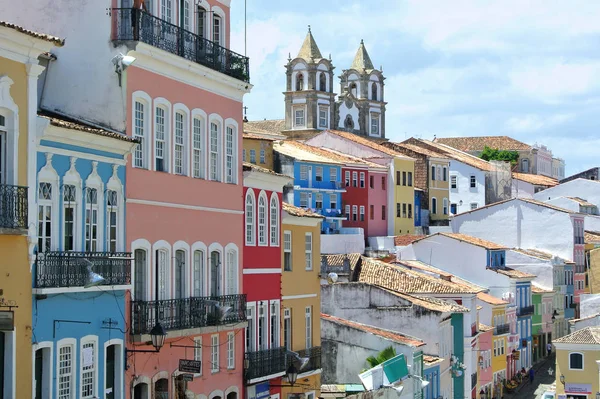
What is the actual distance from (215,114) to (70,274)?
9494mm

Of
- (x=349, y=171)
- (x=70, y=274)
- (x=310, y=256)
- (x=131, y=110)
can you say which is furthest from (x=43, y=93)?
(x=349, y=171)

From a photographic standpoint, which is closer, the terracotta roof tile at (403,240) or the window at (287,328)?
the window at (287,328)

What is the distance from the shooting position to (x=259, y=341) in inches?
1576

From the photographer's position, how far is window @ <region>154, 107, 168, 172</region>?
109 feet

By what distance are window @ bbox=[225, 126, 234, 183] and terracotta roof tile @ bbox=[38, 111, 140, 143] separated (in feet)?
19.5

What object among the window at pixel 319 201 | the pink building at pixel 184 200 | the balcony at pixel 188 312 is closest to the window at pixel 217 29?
the pink building at pixel 184 200

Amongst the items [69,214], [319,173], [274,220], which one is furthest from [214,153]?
[319,173]

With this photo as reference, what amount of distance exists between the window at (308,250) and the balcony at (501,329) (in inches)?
1471

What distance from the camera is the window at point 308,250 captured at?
44.1m

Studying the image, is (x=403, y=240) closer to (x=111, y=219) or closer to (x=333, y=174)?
(x=333, y=174)

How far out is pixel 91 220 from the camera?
96.8ft

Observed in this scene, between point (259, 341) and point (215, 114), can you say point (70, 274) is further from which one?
point (259, 341)

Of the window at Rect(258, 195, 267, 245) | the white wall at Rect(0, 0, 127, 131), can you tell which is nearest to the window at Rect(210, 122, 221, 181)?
the window at Rect(258, 195, 267, 245)

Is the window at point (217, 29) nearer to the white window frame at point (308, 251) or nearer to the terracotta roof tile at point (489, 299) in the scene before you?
the white window frame at point (308, 251)
